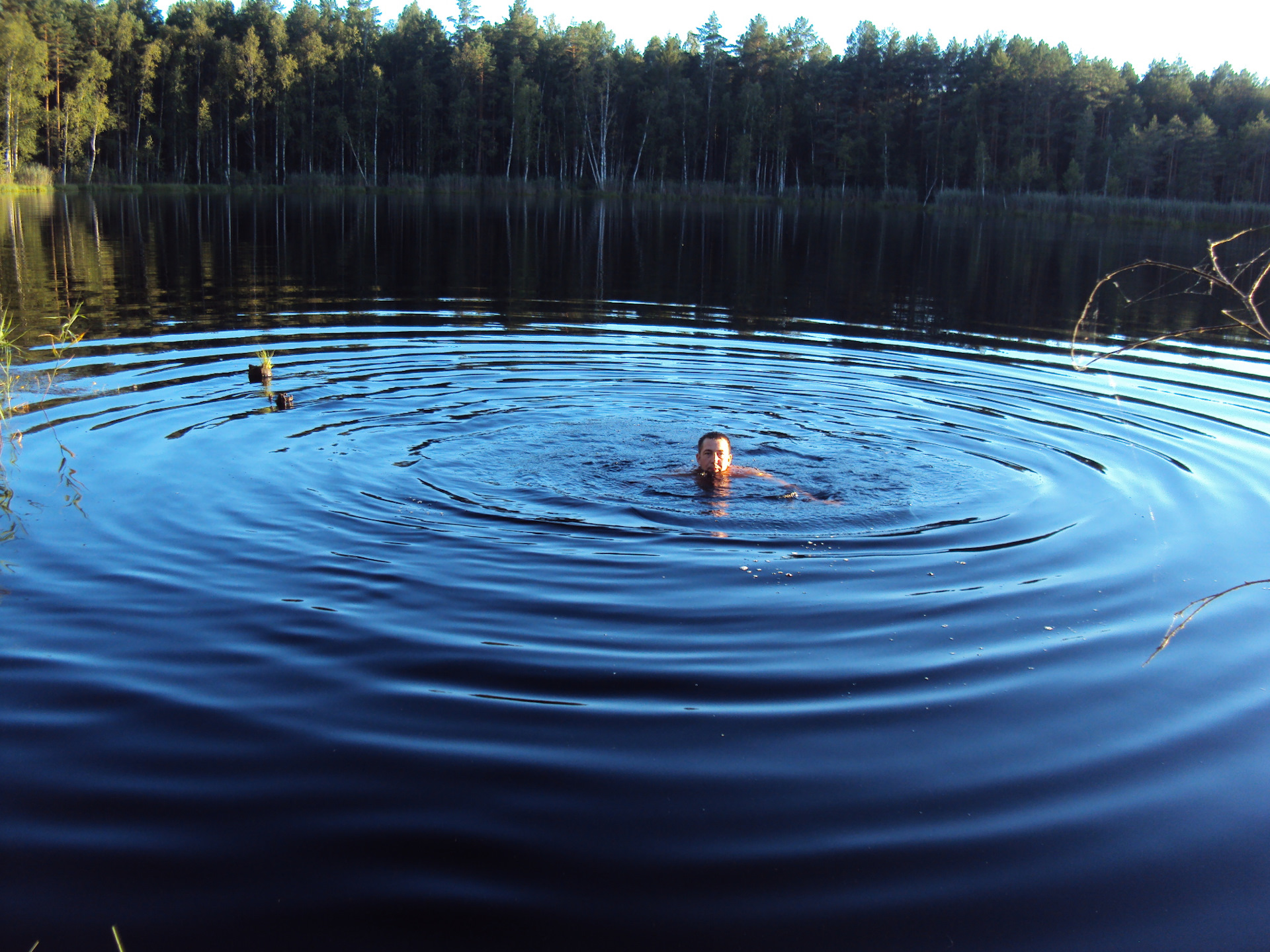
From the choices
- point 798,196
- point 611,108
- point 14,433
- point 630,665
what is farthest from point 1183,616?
point 611,108

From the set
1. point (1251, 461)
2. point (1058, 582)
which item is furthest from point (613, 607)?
point (1251, 461)

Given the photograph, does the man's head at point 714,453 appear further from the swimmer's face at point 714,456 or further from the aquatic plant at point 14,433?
the aquatic plant at point 14,433

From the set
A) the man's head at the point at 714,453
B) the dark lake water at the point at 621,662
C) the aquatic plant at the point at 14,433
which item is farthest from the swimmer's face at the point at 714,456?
the aquatic plant at the point at 14,433

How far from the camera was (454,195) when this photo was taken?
241ft

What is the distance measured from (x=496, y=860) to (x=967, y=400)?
418 inches

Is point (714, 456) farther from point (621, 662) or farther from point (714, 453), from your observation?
point (621, 662)

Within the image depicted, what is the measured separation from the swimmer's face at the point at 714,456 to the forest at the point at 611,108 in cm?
7260

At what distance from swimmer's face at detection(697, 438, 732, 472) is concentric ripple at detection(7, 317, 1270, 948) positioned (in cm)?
47

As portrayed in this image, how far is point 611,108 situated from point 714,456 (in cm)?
8158

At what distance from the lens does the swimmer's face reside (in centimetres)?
883

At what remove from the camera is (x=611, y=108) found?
276 feet

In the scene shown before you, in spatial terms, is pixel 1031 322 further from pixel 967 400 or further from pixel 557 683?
pixel 557 683

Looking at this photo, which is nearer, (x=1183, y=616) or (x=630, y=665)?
(x=630, y=665)

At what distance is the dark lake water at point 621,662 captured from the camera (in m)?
3.86
